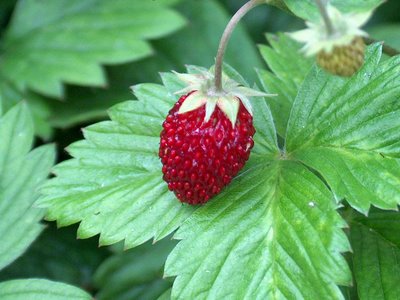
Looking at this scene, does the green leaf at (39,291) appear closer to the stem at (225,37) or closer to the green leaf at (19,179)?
the green leaf at (19,179)

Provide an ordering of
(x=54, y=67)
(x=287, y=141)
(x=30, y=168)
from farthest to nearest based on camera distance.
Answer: (x=54, y=67) → (x=30, y=168) → (x=287, y=141)

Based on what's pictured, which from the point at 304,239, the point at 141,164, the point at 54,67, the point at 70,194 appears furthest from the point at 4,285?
the point at 54,67

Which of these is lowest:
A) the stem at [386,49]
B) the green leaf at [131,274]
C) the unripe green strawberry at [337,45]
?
the green leaf at [131,274]

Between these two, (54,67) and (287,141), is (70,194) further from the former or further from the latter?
(54,67)

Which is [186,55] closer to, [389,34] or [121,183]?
[389,34]

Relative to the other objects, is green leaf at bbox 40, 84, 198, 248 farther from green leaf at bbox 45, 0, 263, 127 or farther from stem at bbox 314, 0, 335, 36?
green leaf at bbox 45, 0, 263, 127

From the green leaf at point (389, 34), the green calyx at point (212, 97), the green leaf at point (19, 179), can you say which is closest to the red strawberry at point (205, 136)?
the green calyx at point (212, 97)

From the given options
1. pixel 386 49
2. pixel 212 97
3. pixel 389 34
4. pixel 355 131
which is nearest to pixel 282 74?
pixel 386 49
